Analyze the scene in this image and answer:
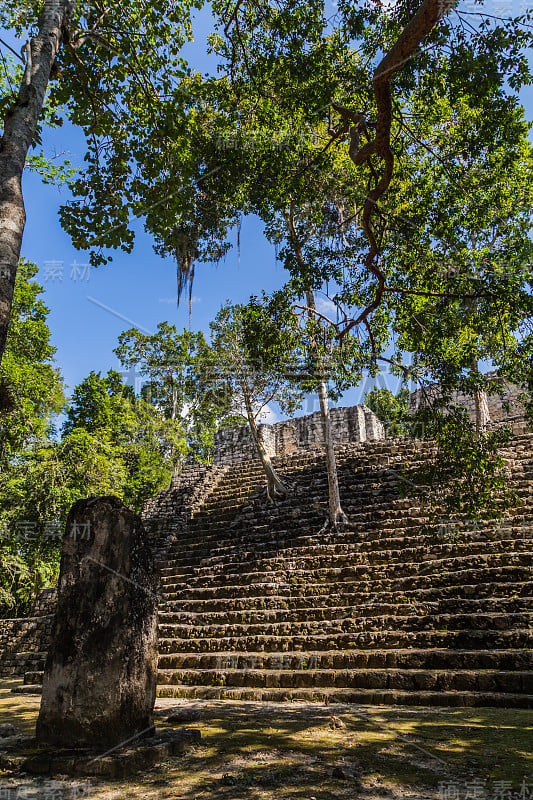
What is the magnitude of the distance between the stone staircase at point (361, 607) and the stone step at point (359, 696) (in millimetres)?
13

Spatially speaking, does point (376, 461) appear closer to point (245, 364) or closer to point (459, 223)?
point (245, 364)

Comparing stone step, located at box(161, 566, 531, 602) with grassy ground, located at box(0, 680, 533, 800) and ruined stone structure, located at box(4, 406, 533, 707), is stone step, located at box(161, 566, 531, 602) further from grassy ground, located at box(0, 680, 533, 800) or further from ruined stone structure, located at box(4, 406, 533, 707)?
grassy ground, located at box(0, 680, 533, 800)

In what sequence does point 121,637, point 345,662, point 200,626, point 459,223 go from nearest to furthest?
point 121,637 < point 345,662 < point 459,223 < point 200,626

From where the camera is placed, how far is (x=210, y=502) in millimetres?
13930

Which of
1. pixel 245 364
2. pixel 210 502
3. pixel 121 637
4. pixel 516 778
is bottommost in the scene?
pixel 516 778

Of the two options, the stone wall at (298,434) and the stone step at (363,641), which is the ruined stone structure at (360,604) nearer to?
the stone step at (363,641)

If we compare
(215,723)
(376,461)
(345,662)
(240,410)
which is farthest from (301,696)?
(240,410)

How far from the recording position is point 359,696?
4953 millimetres

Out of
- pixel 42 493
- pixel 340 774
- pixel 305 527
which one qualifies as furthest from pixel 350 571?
pixel 42 493

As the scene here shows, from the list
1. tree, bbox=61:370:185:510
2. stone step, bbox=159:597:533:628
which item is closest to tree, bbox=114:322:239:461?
tree, bbox=61:370:185:510

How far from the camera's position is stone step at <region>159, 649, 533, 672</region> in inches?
193

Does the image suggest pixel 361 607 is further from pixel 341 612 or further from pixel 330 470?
pixel 330 470

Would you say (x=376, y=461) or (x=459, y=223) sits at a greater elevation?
(x=459, y=223)

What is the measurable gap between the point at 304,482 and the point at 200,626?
550 cm
